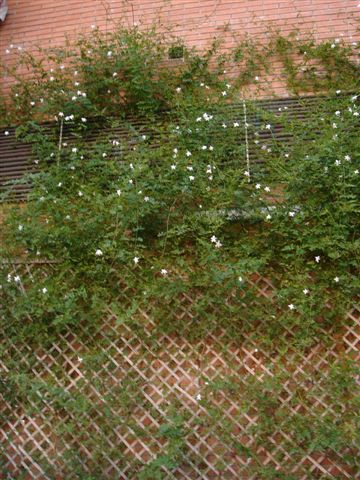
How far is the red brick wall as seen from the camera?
4.34 m

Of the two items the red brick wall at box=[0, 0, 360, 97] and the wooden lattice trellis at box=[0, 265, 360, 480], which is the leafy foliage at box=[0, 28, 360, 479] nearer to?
the wooden lattice trellis at box=[0, 265, 360, 480]

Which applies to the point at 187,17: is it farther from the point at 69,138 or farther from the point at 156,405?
the point at 156,405

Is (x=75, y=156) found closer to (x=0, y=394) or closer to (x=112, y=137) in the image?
(x=112, y=137)

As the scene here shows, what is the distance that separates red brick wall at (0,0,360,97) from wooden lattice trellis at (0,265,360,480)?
8.63 ft

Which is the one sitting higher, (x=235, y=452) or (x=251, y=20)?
(x=251, y=20)

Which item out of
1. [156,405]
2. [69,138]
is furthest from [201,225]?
[69,138]

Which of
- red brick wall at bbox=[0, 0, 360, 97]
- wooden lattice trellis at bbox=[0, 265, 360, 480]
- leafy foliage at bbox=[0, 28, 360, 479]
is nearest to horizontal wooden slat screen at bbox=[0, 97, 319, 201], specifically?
leafy foliage at bbox=[0, 28, 360, 479]

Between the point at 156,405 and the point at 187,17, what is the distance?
358 centimetres

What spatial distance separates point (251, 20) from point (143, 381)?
11.2ft

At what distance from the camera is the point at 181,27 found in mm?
4594

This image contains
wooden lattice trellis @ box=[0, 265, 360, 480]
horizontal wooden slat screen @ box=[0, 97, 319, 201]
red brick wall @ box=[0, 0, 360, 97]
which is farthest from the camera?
red brick wall @ box=[0, 0, 360, 97]

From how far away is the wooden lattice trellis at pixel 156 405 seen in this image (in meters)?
2.73

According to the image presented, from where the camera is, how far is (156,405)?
2.92m

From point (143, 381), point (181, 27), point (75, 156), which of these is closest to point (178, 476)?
point (143, 381)
